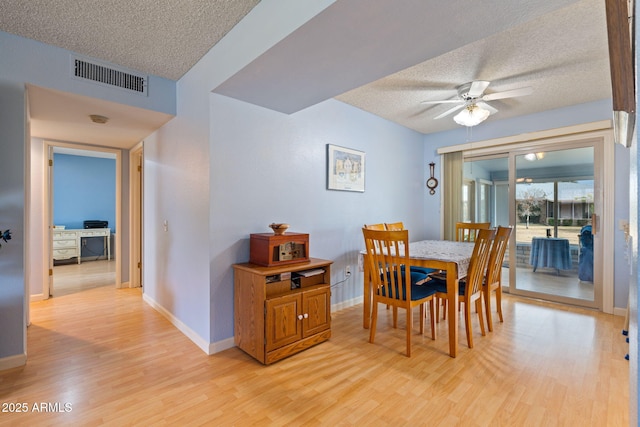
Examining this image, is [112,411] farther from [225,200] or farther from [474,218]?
[474,218]

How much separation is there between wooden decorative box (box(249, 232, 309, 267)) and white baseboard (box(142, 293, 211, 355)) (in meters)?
0.79

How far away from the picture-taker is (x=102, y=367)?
2160 millimetres

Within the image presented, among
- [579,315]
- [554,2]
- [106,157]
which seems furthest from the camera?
[106,157]

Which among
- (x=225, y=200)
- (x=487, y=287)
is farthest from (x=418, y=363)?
(x=225, y=200)

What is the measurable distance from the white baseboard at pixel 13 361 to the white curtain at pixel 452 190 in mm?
4907

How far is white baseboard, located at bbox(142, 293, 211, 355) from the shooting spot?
2443 millimetres

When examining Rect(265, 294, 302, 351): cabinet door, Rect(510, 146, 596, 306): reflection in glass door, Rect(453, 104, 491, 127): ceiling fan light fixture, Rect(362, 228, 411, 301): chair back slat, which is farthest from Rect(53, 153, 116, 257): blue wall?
Rect(510, 146, 596, 306): reflection in glass door

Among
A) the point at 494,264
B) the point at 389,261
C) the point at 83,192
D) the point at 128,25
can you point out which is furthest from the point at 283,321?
the point at 83,192

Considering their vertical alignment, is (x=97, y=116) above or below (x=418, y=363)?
above

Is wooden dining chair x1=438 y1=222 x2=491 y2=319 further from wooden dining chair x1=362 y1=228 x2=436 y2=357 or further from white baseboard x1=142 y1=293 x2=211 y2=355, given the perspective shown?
white baseboard x1=142 y1=293 x2=211 y2=355

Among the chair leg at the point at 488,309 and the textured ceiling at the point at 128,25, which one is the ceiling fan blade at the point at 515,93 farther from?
the textured ceiling at the point at 128,25

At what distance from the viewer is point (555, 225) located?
150 inches

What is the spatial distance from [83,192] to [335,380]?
7292mm

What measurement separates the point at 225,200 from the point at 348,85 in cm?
139
